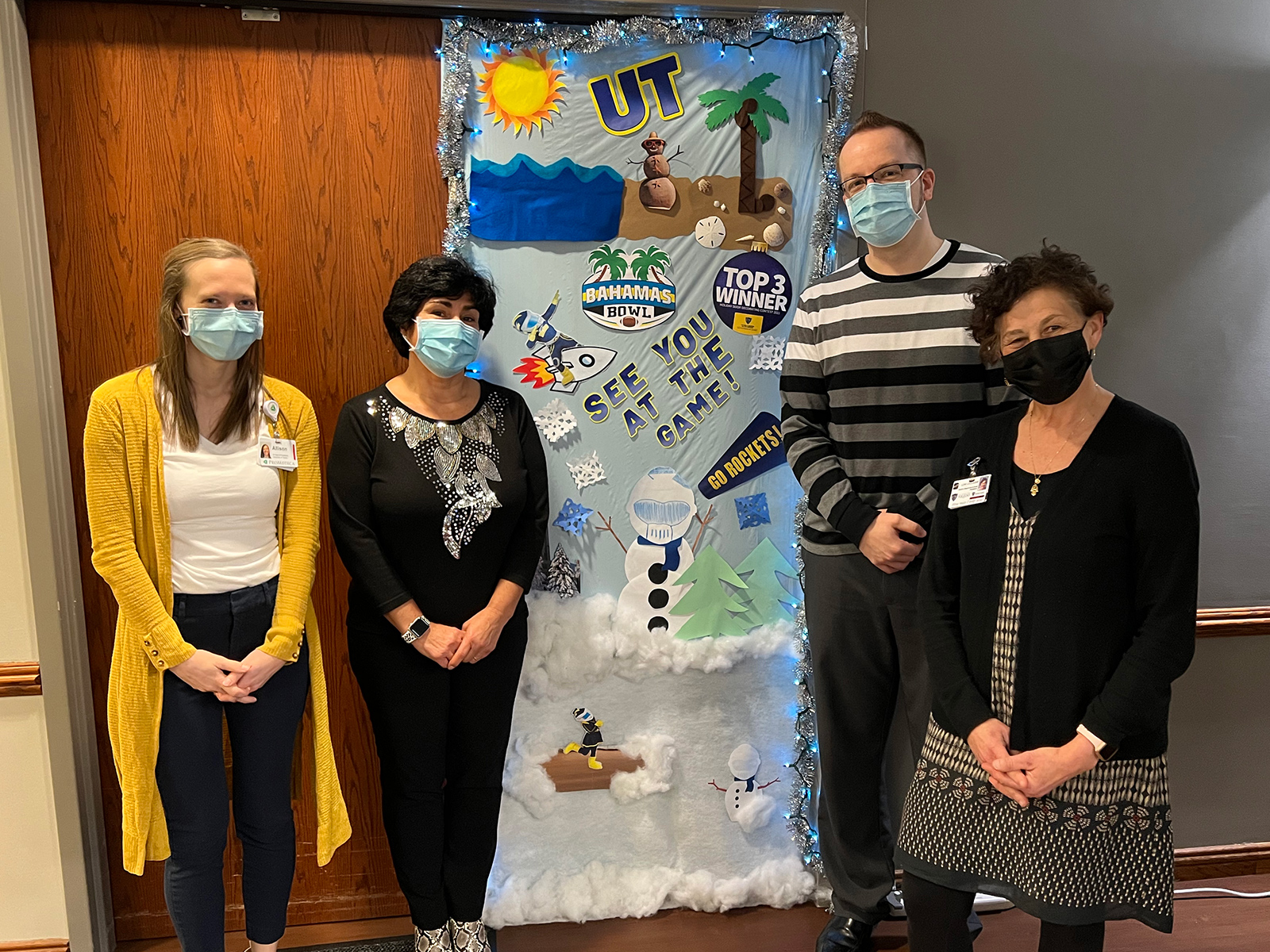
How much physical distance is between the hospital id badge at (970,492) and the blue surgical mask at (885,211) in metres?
0.63

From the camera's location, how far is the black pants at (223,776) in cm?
182

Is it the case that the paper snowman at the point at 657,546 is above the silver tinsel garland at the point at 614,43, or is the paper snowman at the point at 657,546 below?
below

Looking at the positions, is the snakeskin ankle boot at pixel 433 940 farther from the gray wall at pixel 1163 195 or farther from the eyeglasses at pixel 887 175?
the gray wall at pixel 1163 195

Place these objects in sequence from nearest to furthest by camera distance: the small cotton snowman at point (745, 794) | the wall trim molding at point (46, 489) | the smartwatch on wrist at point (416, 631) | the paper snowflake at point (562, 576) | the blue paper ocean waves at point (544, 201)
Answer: the smartwatch on wrist at point (416, 631)
the wall trim molding at point (46, 489)
the blue paper ocean waves at point (544, 201)
the paper snowflake at point (562, 576)
the small cotton snowman at point (745, 794)

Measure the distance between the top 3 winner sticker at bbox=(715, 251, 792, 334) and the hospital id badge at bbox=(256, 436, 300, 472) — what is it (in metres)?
1.13

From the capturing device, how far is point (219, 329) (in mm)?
1784

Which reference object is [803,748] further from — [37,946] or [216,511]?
[37,946]

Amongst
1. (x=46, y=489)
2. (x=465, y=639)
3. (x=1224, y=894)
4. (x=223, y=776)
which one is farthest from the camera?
(x=1224, y=894)

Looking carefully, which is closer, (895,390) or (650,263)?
(895,390)

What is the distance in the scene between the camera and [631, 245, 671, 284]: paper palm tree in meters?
2.34

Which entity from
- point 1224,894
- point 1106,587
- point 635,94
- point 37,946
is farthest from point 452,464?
point 1224,894

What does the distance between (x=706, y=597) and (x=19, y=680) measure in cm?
170

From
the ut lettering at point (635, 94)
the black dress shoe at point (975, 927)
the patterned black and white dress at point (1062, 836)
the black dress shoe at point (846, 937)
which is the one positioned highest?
the ut lettering at point (635, 94)

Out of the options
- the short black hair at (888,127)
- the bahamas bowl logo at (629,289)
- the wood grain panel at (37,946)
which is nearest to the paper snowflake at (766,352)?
the bahamas bowl logo at (629,289)
